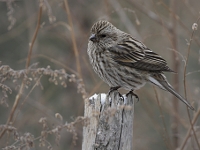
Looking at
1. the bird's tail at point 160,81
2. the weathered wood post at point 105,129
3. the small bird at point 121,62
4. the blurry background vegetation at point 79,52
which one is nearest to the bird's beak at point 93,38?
the small bird at point 121,62

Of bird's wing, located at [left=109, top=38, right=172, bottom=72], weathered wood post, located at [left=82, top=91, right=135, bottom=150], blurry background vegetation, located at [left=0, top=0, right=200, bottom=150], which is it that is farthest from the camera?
blurry background vegetation, located at [left=0, top=0, right=200, bottom=150]

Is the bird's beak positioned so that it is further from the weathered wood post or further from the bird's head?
the weathered wood post

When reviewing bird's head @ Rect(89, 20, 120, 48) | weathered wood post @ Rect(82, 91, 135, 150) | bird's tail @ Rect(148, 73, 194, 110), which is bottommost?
weathered wood post @ Rect(82, 91, 135, 150)

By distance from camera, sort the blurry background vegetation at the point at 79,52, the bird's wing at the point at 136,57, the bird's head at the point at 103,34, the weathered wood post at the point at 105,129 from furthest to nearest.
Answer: the blurry background vegetation at the point at 79,52 < the bird's wing at the point at 136,57 < the bird's head at the point at 103,34 < the weathered wood post at the point at 105,129

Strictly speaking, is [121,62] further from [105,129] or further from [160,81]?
[105,129]

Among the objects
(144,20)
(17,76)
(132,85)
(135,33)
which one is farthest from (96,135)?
(144,20)

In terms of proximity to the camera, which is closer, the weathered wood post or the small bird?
the weathered wood post

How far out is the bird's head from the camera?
16.4 feet

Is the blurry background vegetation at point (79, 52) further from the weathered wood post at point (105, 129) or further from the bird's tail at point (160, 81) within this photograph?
the weathered wood post at point (105, 129)

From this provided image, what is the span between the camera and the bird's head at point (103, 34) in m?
5.01

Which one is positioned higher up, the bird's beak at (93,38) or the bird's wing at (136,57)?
the bird's beak at (93,38)

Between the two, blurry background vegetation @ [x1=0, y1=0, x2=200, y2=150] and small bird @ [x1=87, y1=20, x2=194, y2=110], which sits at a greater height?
blurry background vegetation @ [x1=0, y1=0, x2=200, y2=150]

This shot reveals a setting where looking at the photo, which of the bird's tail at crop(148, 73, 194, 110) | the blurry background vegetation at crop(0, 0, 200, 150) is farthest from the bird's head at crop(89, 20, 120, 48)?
the blurry background vegetation at crop(0, 0, 200, 150)

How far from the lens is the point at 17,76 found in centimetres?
333
